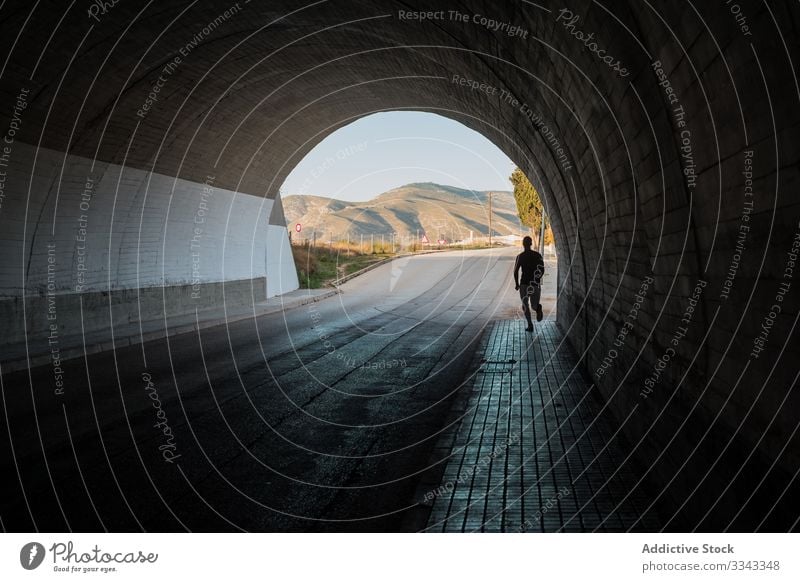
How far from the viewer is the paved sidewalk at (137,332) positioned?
12.2 m

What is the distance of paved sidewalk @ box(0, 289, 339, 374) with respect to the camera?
482 inches

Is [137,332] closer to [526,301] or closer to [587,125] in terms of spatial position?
[526,301]

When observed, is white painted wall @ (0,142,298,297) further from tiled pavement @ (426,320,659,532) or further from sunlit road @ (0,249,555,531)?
tiled pavement @ (426,320,659,532)

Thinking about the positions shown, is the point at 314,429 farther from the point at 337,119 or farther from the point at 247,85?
the point at 337,119

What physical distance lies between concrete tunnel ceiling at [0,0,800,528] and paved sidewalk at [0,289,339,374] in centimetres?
138

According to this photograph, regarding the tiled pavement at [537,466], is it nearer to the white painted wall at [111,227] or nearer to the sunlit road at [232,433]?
the sunlit road at [232,433]

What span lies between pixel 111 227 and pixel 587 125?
502 inches

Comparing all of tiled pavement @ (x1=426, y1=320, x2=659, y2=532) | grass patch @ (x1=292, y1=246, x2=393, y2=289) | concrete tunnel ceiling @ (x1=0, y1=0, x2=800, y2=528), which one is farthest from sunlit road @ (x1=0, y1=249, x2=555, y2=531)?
grass patch @ (x1=292, y1=246, x2=393, y2=289)

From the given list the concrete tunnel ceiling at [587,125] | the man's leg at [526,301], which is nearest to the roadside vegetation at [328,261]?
the concrete tunnel ceiling at [587,125]

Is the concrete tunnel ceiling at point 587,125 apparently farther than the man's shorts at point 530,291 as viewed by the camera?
No

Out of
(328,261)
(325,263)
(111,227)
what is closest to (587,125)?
(111,227)

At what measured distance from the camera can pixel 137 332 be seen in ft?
51.8

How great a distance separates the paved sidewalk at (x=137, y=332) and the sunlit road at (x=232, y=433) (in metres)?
0.46

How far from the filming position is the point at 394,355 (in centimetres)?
1343
